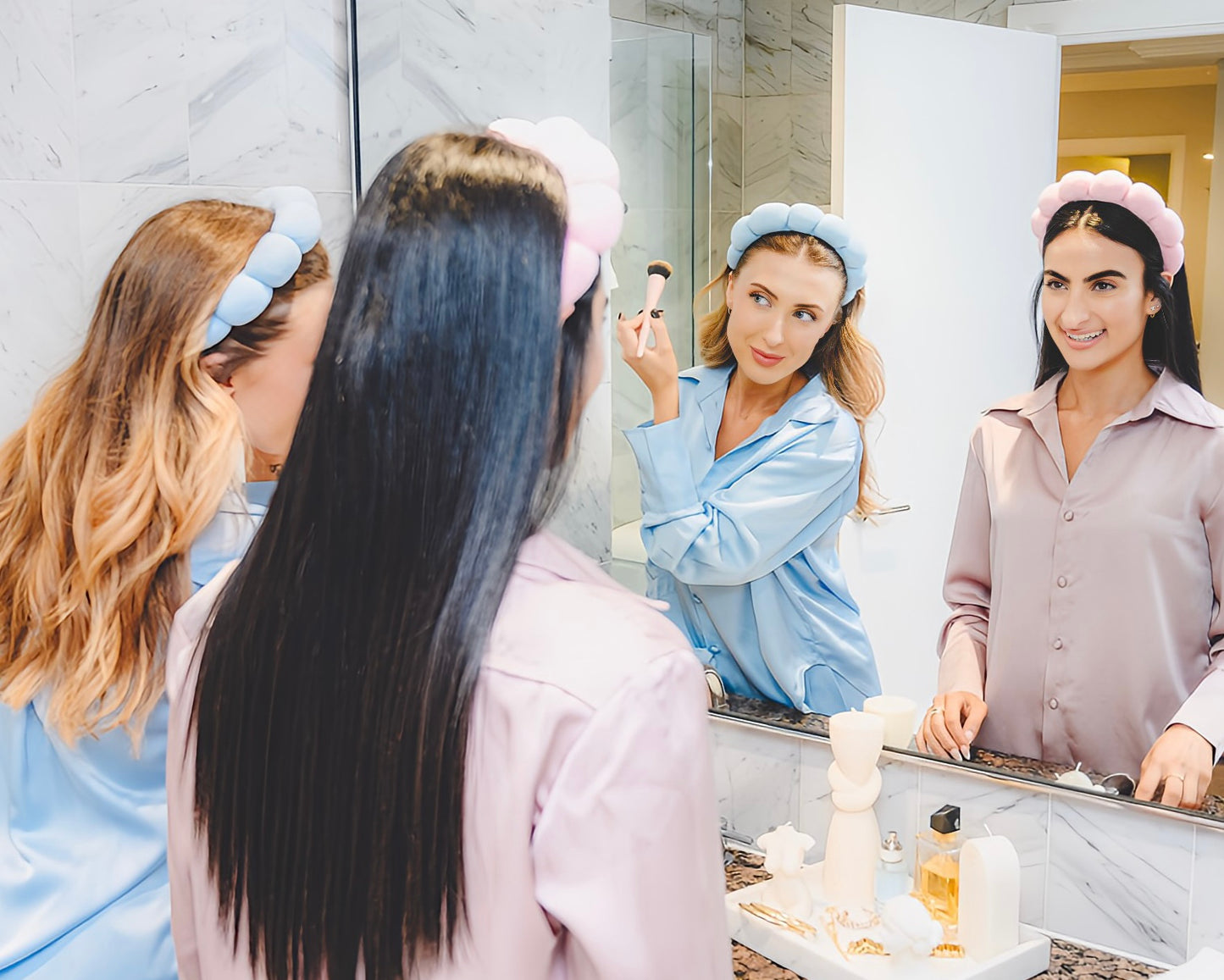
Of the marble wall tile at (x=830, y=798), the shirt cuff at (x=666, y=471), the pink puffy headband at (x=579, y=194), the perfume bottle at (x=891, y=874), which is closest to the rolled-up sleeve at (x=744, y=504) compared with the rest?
the shirt cuff at (x=666, y=471)

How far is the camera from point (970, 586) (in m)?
A: 1.16

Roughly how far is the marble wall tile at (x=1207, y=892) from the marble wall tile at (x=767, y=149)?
746 mm

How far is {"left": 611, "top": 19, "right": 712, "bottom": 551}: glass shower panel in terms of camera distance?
1306mm

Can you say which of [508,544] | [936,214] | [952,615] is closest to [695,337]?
[936,214]

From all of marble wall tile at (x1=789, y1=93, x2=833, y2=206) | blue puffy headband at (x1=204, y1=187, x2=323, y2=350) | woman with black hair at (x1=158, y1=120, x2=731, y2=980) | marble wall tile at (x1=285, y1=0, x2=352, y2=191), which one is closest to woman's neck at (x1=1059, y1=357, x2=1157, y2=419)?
marble wall tile at (x1=789, y1=93, x2=833, y2=206)

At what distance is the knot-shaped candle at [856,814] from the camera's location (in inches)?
45.1

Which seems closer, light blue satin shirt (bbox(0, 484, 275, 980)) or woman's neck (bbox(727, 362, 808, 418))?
light blue satin shirt (bbox(0, 484, 275, 980))

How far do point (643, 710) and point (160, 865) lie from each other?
0.72m

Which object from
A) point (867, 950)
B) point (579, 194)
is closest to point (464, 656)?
point (579, 194)

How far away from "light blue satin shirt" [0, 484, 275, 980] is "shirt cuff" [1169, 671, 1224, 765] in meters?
0.90

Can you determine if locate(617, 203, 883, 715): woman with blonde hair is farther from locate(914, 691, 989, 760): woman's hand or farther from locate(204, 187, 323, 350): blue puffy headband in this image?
locate(204, 187, 323, 350): blue puffy headband

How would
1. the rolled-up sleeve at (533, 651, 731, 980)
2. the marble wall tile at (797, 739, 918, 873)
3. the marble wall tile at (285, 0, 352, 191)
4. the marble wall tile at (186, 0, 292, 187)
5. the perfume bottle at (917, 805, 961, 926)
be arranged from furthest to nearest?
the marble wall tile at (285, 0, 352, 191), the marble wall tile at (186, 0, 292, 187), the marble wall tile at (797, 739, 918, 873), the perfume bottle at (917, 805, 961, 926), the rolled-up sleeve at (533, 651, 731, 980)

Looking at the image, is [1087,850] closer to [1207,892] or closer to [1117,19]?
[1207,892]

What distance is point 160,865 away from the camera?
1.08 metres
